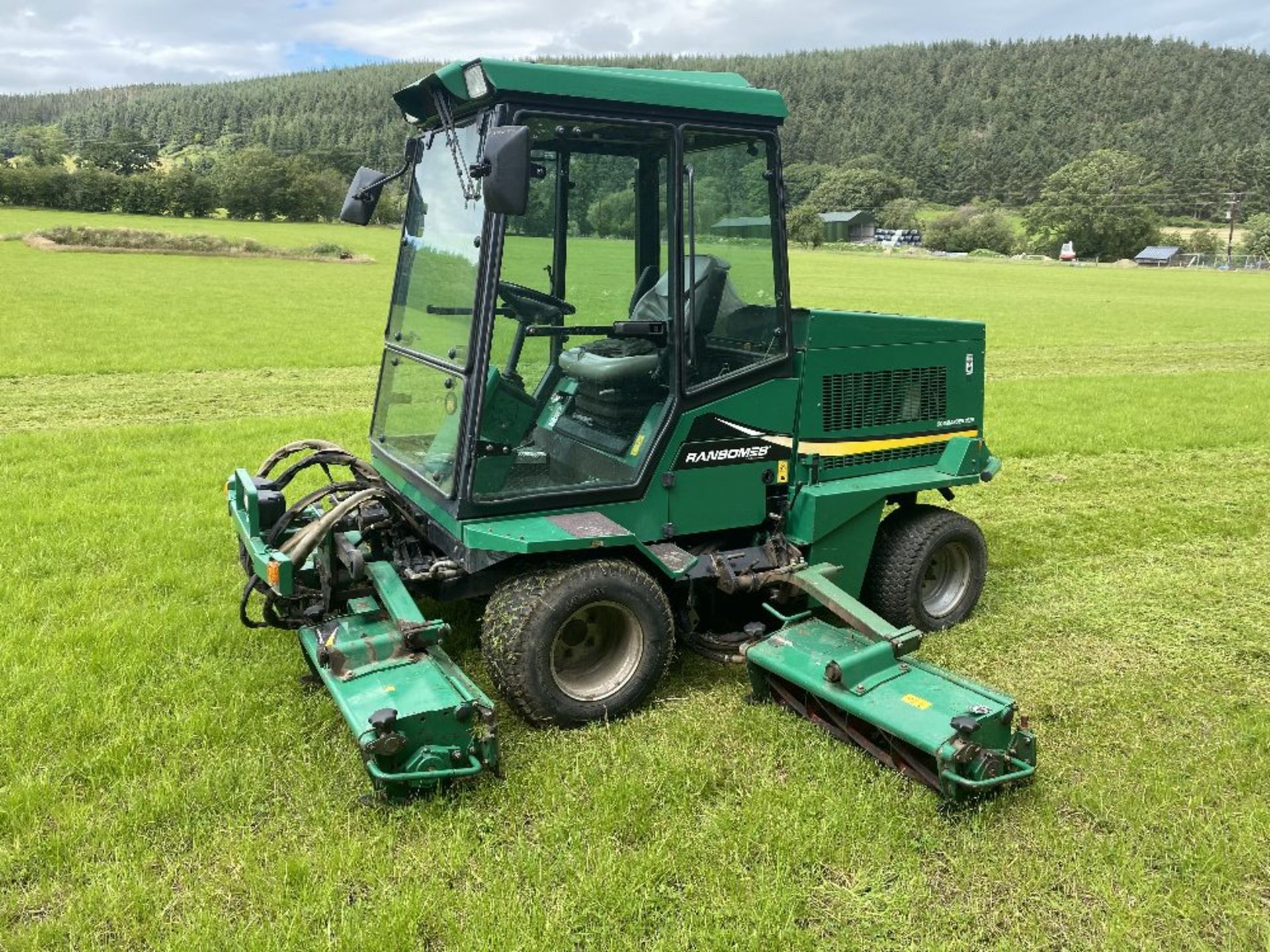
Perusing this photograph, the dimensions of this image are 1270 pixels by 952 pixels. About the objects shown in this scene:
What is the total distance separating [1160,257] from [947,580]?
320 ft

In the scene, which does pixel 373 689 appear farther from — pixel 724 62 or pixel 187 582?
pixel 724 62

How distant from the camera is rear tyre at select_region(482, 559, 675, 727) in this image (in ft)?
15.0

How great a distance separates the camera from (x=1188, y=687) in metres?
5.49

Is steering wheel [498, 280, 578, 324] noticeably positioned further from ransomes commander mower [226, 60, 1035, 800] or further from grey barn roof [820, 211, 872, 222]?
grey barn roof [820, 211, 872, 222]

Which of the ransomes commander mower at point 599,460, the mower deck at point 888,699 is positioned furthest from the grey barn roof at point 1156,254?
the mower deck at point 888,699

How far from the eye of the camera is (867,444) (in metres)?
6.07

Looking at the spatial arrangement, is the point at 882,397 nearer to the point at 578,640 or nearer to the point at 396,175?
the point at 578,640

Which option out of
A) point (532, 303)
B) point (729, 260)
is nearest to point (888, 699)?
point (729, 260)

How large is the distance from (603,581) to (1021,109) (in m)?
168

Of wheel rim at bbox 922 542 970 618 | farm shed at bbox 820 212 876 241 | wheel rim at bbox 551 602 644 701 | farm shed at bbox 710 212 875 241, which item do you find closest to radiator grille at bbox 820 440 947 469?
wheel rim at bbox 922 542 970 618

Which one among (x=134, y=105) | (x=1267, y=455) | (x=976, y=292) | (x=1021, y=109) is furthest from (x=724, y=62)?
(x=1267, y=455)

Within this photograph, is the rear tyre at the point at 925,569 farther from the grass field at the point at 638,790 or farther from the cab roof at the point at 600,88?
the cab roof at the point at 600,88

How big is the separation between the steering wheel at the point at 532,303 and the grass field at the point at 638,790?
1.95m

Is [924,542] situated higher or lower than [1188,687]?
higher
